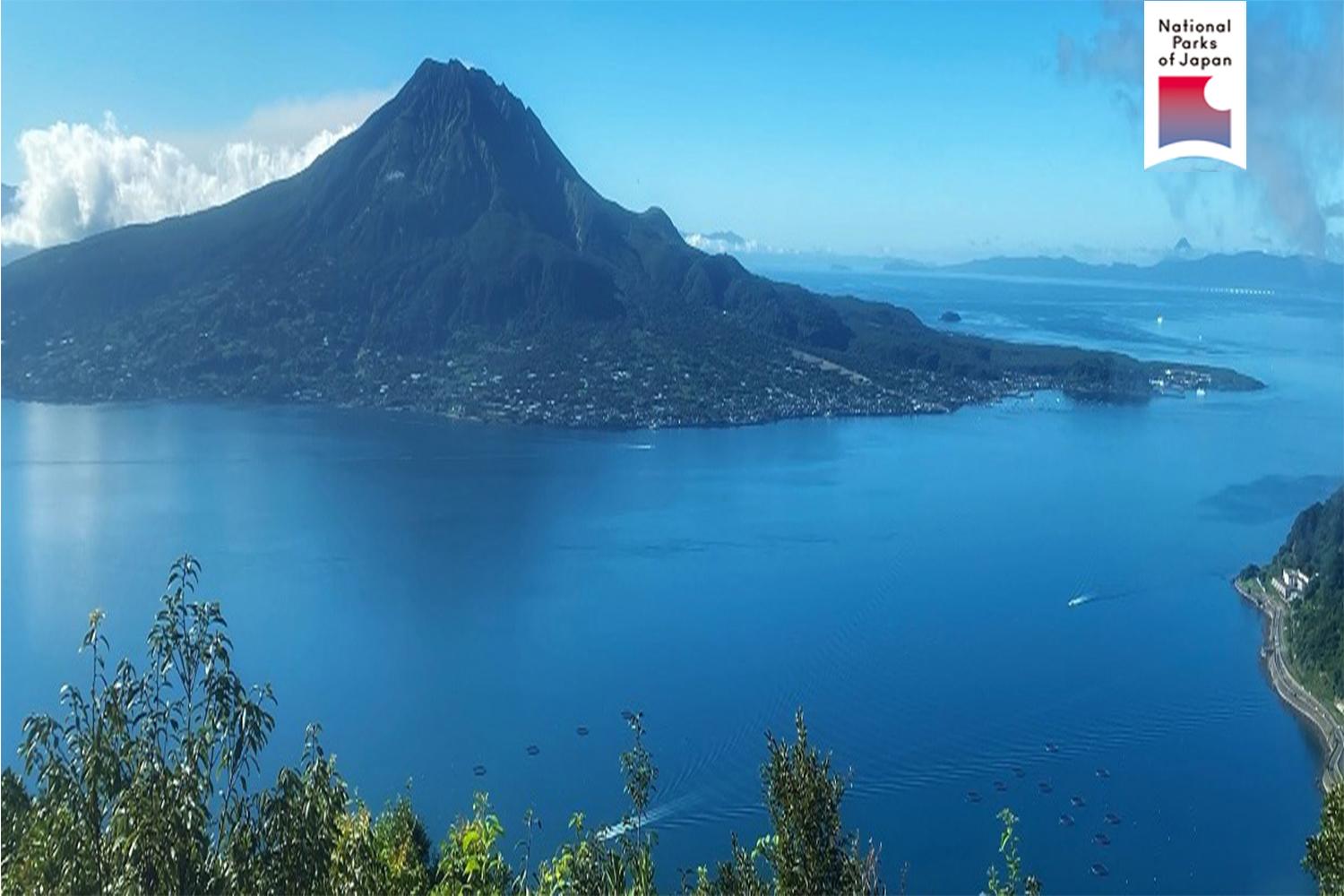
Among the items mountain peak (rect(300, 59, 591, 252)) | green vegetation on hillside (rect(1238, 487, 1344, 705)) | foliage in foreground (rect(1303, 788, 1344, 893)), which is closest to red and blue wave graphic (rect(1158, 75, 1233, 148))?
foliage in foreground (rect(1303, 788, 1344, 893))

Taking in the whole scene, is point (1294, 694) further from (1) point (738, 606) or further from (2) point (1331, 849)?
(2) point (1331, 849)

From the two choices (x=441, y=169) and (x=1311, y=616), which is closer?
(x=1311, y=616)

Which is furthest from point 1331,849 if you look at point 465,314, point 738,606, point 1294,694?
point 465,314

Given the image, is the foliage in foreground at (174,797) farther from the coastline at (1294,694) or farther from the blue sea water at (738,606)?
the coastline at (1294,694)

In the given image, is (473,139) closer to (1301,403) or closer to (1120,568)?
(1301,403)

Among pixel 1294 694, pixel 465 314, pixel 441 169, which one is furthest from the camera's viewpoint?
pixel 441 169

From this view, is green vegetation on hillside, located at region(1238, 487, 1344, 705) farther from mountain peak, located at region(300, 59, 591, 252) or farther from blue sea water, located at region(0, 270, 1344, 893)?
mountain peak, located at region(300, 59, 591, 252)
